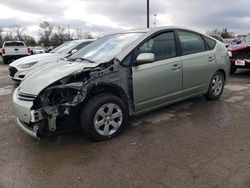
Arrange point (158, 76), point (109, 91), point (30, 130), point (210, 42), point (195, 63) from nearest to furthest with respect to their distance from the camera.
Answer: point (30, 130) → point (109, 91) → point (158, 76) → point (195, 63) → point (210, 42)

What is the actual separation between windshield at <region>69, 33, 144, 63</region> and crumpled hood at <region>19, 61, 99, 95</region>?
0.93 feet

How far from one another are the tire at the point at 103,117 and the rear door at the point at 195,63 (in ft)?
4.96

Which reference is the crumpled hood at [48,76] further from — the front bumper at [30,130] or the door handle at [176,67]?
the door handle at [176,67]

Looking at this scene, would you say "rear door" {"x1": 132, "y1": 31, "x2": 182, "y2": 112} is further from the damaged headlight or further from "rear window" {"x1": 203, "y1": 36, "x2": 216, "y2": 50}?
"rear window" {"x1": 203, "y1": 36, "x2": 216, "y2": 50}

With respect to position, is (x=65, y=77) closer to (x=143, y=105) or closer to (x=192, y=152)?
(x=143, y=105)

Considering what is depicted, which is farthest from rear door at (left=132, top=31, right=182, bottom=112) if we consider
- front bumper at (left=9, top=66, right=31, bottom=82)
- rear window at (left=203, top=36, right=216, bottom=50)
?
front bumper at (left=9, top=66, right=31, bottom=82)

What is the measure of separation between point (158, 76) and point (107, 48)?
971 mm

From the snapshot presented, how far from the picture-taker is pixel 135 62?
391 centimetres

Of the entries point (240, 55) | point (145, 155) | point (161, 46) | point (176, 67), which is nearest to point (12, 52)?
point (240, 55)

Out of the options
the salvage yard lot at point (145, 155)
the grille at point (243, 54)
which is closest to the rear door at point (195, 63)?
the salvage yard lot at point (145, 155)

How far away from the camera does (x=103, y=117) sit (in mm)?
3654

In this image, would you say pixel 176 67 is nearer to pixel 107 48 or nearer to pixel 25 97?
pixel 107 48

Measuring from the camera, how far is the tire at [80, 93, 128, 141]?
11.5 feet

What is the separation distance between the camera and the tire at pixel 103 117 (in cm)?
349
